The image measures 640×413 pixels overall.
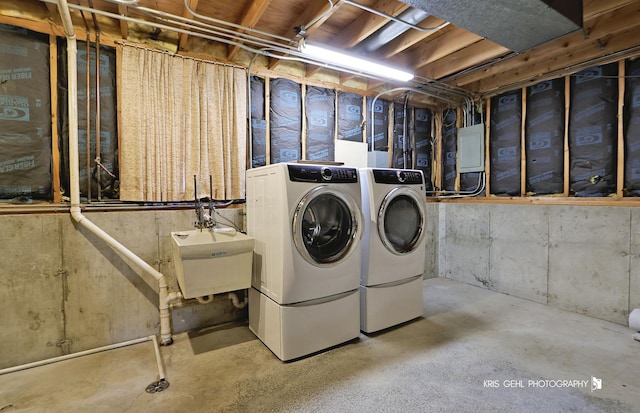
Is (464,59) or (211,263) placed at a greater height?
(464,59)

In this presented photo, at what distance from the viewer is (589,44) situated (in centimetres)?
307

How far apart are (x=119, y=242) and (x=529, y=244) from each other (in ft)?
14.5

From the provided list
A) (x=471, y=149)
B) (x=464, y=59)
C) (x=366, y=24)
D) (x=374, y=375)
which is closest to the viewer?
(x=374, y=375)

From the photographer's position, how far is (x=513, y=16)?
208 cm

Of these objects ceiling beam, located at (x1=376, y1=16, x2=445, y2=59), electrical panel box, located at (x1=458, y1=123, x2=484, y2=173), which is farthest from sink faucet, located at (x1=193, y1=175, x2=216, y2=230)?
electrical panel box, located at (x1=458, y1=123, x2=484, y2=173)

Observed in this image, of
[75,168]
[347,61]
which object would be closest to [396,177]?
[347,61]

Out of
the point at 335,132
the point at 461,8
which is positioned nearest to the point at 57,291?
the point at 335,132

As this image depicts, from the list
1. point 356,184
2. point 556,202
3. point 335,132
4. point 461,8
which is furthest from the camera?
point 335,132

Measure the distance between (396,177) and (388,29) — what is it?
1346 mm

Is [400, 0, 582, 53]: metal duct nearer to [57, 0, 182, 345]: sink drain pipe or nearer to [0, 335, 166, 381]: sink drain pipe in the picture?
[57, 0, 182, 345]: sink drain pipe

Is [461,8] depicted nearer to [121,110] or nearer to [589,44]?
[589,44]

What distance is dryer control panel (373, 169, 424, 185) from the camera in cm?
272

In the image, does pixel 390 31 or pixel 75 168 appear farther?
pixel 390 31

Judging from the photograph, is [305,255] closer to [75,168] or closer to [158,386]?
[158,386]
